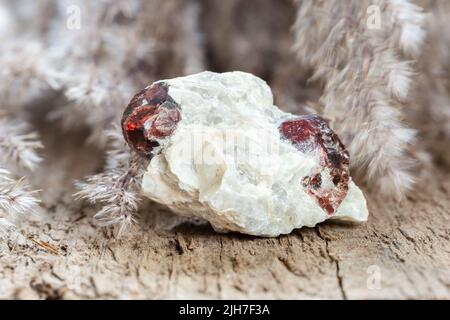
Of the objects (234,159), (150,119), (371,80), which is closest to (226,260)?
(234,159)

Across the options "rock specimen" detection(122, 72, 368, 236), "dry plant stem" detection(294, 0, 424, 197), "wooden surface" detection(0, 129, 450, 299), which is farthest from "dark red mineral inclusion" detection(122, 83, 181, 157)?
"dry plant stem" detection(294, 0, 424, 197)

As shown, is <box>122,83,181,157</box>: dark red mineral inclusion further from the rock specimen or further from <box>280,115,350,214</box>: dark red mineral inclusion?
<box>280,115,350,214</box>: dark red mineral inclusion

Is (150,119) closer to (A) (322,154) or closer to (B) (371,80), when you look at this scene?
(A) (322,154)

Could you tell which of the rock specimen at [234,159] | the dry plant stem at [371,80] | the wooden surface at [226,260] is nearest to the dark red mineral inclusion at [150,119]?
the rock specimen at [234,159]

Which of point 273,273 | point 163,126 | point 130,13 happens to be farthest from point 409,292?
point 130,13

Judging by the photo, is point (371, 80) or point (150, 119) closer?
point (150, 119)

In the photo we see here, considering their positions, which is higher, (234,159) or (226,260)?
(234,159)
